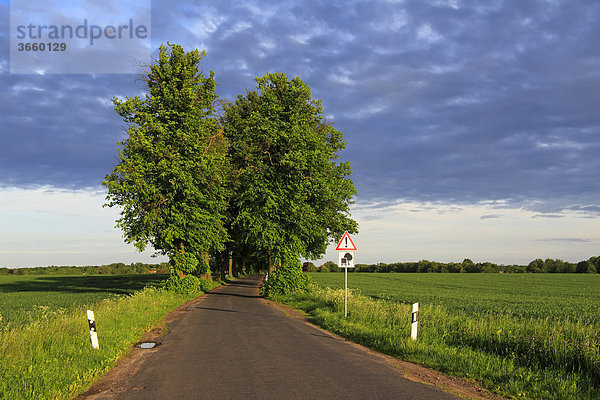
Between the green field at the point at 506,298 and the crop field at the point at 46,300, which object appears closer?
the crop field at the point at 46,300

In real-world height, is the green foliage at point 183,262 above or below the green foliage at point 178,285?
above

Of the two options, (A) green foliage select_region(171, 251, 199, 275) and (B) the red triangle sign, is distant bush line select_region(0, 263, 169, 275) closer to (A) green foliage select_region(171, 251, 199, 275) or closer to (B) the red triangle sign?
(A) green foliage select_region(171, 251, 199, 275)

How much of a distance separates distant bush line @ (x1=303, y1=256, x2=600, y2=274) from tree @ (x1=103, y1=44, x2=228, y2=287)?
2949 inches

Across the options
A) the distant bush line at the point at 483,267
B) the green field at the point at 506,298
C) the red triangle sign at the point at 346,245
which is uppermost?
the red triangle sign at the point at 346,245

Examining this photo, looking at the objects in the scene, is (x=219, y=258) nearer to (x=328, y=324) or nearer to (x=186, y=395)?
(x=328, y=324)

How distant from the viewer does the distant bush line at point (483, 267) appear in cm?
10062

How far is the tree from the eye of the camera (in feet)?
86.3

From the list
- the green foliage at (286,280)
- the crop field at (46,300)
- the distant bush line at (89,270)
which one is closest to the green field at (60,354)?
the crop field at (46,300)

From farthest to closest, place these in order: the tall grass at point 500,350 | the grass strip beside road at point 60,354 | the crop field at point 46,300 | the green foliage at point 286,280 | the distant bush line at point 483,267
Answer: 1. the distant bush line at point 483,267
2. the green foliage at point 286,280
3. the crop field at point 46,300
4. the tall grass at point 500,350
5. the grass strip beside road at point 60,354

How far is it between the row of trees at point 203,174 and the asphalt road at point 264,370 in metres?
14.8

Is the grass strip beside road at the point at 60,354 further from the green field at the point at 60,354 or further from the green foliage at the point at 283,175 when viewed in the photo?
the green foliage at the point at 283,175

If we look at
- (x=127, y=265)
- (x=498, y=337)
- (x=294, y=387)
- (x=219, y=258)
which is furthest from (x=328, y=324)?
(x=127, y=265)

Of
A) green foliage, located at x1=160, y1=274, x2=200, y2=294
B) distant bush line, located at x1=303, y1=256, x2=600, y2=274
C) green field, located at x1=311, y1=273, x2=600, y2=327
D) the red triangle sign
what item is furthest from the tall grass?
distant bush line, located at x1=303, y1=256, x2=600, y2=274

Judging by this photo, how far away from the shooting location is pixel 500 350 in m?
10.5
